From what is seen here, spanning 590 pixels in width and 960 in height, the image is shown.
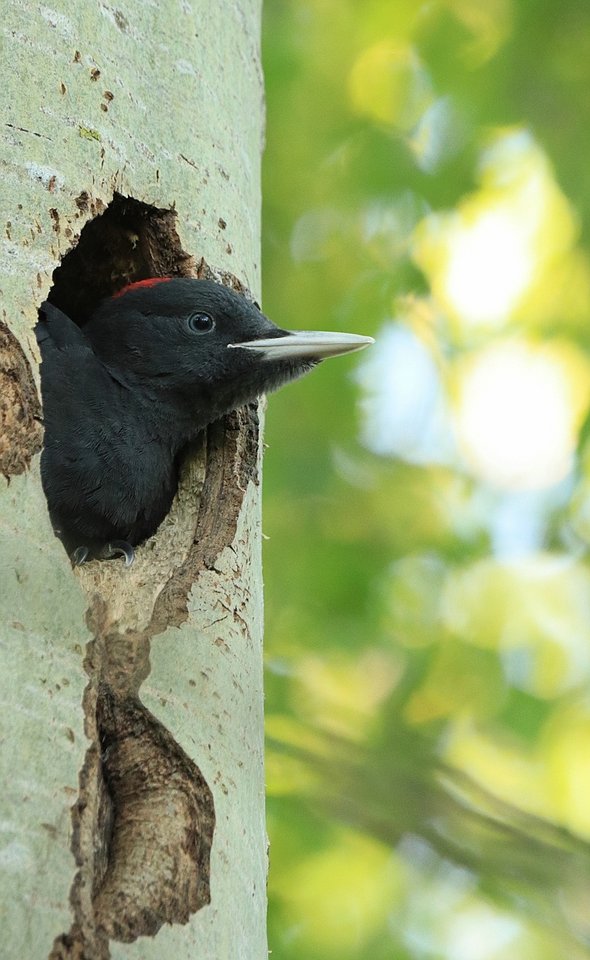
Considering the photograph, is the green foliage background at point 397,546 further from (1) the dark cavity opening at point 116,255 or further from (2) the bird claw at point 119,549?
(2) the bird claw at point 119,549

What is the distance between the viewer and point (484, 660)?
18.7 ft

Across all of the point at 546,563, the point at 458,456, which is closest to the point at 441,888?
the point at 546,563

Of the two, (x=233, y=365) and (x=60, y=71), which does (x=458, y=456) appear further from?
(x=60, y=71)

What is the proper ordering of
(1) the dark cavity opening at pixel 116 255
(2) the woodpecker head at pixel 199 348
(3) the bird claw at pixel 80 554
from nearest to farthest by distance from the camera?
1. (1) the dark cavity opening at pixel 116 255
2. (3) the bird claw at pixel 80 554
3. (2) the woodpecker head at pixel 199 348

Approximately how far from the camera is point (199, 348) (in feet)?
11.3

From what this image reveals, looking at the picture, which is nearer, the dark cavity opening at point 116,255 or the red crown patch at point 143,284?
the dark cavity opening at point 116,255

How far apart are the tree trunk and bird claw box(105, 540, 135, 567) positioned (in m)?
0.11

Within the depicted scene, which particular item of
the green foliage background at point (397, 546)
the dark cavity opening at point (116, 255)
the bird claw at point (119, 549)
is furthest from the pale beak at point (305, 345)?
the green foliage background at point (397, 546)

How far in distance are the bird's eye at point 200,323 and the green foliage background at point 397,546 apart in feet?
6.78

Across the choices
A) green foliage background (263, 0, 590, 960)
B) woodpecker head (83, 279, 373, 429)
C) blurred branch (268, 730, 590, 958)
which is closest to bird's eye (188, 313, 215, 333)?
woodpecker head (83, 279, 373, 429)

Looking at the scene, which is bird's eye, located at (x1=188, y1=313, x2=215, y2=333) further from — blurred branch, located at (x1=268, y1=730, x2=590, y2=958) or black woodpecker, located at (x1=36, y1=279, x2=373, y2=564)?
blurred branch, located at (x1=268, y1=730, x2=590, y2=958)

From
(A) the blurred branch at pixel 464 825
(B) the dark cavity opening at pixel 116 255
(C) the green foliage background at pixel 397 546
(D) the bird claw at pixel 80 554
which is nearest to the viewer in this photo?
(B) the dark cavity opening at pixel 116 255

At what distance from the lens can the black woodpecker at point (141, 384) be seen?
121 inches

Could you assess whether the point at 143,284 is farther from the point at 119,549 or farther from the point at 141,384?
the point at 119,549
